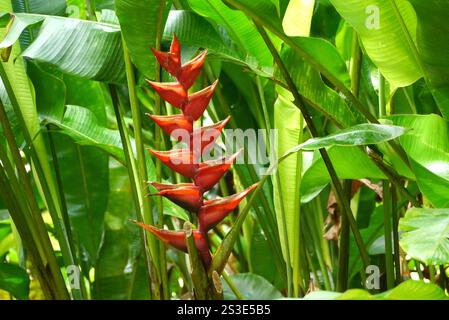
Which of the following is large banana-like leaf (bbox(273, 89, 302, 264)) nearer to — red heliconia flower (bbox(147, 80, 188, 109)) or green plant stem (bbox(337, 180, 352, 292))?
green plant stem (bbox(337, 180, 352, 292))

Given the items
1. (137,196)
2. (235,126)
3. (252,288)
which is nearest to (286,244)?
(252,288)

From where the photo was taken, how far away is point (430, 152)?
34.7 inches

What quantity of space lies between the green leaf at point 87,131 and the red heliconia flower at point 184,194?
394mm

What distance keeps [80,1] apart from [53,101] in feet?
0.85

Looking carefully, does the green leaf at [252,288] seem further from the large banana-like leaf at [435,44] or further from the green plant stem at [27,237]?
the large banana-like leaf at [435,44]

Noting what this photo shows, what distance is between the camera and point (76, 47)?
99 centimetres

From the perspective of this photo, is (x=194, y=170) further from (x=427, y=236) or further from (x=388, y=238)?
(x=388, y=238)

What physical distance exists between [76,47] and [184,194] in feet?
1.26

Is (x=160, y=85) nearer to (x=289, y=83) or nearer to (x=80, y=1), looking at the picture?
(x=289, y=83)

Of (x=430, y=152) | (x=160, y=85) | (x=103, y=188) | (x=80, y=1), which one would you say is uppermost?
(x=80, y=1)

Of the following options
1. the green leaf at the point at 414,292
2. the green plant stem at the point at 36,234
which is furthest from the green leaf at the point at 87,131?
the green leaf at the point at 414,292
